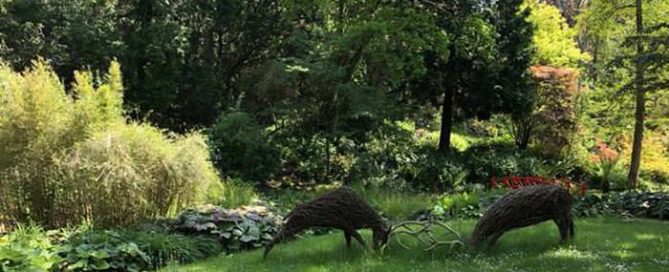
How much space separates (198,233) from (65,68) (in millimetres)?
10211

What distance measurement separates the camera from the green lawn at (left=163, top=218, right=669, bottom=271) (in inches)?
214

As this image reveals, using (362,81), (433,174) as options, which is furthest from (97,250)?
(362,81)

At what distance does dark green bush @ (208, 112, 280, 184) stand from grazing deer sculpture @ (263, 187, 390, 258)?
242 inches

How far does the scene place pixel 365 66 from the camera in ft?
50.3

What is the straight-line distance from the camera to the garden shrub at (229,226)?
7.05 metres

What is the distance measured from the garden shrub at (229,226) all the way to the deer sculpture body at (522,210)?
2.70 m

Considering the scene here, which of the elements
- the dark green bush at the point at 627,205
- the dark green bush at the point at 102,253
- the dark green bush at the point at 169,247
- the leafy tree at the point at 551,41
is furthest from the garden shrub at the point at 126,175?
the leafy tree at the point at 551,41

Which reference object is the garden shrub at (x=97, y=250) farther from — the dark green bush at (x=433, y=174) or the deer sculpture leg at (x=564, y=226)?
the dark green bush at (x=433, y=174)

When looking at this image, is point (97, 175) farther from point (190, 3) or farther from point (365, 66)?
point (190, 3)

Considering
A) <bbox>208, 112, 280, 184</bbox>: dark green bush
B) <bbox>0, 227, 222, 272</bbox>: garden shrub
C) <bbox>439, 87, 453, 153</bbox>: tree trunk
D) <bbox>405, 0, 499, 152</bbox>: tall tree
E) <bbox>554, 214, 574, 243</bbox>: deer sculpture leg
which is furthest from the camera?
<bbox>439, 87, 453, 153</bbox>: tree trunk

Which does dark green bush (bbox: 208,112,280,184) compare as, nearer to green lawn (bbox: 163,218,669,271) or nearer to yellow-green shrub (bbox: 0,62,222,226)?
yellow-green shrub (bbox: 0,62,222,226)

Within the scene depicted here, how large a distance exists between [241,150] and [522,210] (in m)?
7.54

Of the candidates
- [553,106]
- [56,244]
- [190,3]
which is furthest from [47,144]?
[553,106]

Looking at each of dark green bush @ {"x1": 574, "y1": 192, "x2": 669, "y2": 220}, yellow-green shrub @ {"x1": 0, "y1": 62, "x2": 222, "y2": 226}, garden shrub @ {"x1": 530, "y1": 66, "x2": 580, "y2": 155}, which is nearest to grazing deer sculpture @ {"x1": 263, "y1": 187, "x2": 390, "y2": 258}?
yellow-green shrub @ {"x1": 0, "y1": 62, "x2": 222, "y2": 226}
